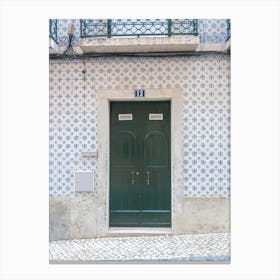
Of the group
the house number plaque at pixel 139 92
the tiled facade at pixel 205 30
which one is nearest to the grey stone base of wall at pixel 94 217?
the house number plaque at pixel 139 92

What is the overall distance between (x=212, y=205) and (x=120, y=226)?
139 cm

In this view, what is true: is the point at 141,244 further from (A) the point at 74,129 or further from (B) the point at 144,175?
(A) the point at 74,129

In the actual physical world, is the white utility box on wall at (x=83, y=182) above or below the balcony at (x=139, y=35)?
below

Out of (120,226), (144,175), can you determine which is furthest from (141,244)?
(144,175)

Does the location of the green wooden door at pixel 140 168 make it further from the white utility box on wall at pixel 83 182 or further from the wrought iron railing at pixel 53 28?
the wrought iron railing at pixel 53 28

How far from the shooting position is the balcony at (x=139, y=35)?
14.1ft

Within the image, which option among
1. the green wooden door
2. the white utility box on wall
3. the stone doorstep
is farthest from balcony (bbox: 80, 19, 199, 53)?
the stone doorstep

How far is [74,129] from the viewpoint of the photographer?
177 inches

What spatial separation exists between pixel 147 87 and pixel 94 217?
79.8 inches

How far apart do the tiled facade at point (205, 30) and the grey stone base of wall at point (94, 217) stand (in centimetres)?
228

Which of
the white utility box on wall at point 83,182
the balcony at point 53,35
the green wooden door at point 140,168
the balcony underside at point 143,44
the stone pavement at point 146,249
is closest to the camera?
the stone pavement at point 146,249

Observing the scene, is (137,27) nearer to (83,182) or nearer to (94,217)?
(83,182)

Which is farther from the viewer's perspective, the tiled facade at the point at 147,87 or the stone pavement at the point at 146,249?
the tiled facade at the point at 147,87

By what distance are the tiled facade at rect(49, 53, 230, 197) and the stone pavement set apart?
2.15 feet
